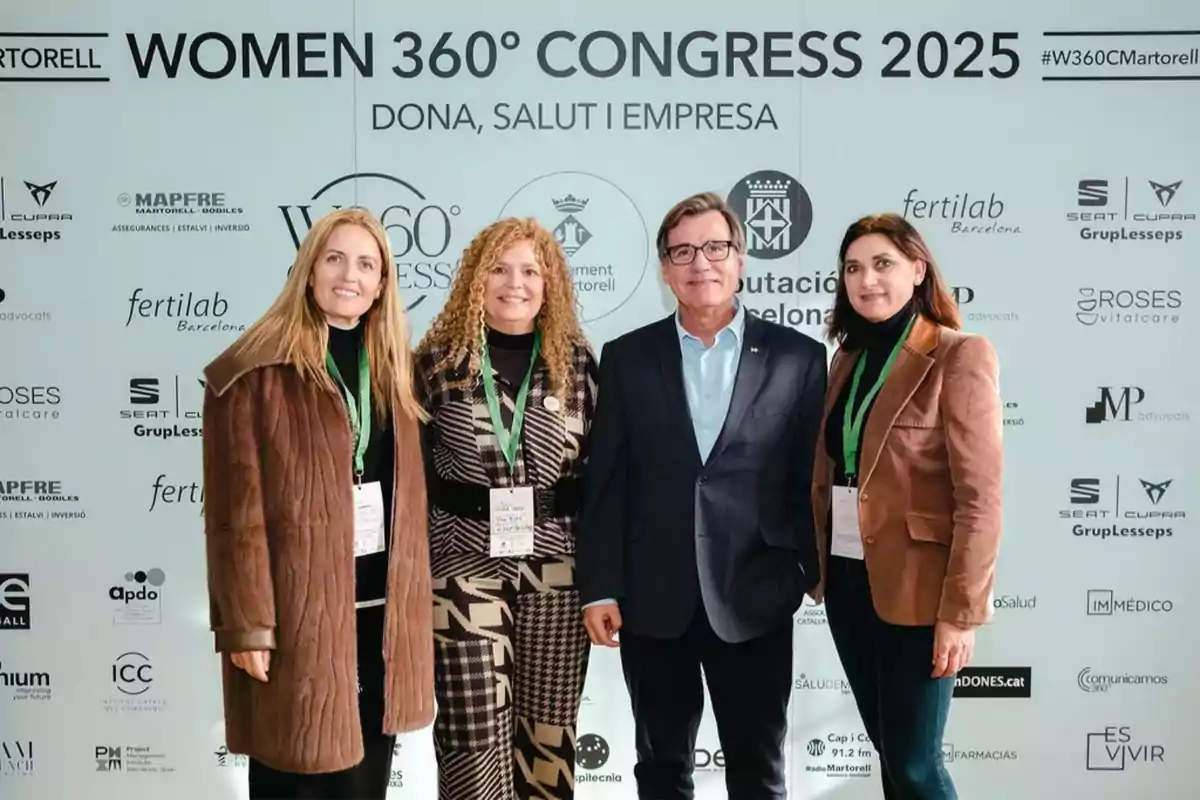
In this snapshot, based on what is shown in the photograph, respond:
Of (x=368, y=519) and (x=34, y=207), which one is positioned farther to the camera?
(x=34, y=207)

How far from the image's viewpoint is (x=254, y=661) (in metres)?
1.65

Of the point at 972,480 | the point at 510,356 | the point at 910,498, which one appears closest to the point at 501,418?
the point at 510,356

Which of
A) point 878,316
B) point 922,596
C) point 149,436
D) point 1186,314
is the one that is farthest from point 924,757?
point 149,436

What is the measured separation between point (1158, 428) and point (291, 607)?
2.73m

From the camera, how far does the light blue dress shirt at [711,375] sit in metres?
1.87

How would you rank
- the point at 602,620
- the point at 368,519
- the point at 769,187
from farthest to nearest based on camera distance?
1. the point at 769,187
2. the point at 602,620
3. the point at 368,519

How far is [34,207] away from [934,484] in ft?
9.56

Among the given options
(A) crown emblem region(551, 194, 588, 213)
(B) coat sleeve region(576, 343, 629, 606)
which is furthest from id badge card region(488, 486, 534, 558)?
(A) crown emblem region(551, 194, 588, 213)

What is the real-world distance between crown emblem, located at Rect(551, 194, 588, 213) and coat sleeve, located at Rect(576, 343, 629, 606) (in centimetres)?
104

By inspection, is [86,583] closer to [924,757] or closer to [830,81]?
[924,757]

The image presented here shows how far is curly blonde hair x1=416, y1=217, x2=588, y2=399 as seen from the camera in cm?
189

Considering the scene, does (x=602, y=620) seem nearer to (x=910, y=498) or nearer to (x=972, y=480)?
(x=910, y=498)

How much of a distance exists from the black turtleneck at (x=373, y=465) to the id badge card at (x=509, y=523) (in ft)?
0.71

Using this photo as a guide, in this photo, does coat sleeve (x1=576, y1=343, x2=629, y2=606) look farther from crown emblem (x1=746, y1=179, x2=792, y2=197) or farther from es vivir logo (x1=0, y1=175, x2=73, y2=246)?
es vivir logo (x1=0, y1=175, x2=73, y2=246)
